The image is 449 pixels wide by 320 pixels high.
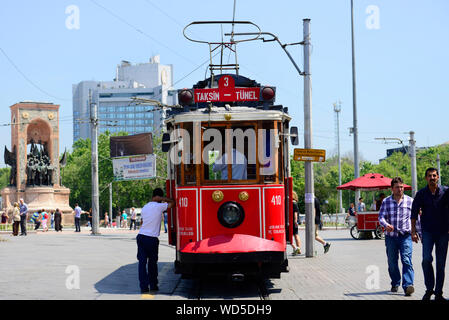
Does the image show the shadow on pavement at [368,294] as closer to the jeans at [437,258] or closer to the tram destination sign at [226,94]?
the jeans at [437,258]

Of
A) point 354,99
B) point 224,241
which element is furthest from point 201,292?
point 354,99

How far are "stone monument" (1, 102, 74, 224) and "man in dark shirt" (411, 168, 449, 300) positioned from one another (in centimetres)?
4445

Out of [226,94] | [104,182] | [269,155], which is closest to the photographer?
[269,155]

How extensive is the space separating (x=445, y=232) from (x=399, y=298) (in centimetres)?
125

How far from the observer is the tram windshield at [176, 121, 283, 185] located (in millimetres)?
11680

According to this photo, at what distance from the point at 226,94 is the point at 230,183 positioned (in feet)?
5.69

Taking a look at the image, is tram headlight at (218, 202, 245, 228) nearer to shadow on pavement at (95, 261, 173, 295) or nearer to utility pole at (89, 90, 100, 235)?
shadow on pavement at (95, 261, 173, 295)

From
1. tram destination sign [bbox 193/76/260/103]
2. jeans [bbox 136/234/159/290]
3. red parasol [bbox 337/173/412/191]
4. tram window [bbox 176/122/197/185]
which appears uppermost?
tram destination sign [bbox 193/76/260/103]

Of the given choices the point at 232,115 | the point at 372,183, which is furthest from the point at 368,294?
the point at 372,183

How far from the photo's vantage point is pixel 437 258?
1003 cm

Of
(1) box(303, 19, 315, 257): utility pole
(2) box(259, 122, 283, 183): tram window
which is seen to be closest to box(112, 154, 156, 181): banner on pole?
(1) box(303, 19, 315, 257): utility pole

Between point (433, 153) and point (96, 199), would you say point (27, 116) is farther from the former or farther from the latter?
point (433, 153)

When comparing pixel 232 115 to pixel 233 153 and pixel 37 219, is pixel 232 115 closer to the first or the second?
pixel 233 153

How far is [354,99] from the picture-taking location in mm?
37469
